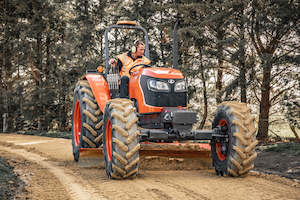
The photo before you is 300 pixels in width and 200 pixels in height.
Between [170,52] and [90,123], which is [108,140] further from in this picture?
[170,52]

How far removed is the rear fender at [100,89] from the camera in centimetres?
776

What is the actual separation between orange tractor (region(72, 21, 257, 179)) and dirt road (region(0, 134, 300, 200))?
0.31m

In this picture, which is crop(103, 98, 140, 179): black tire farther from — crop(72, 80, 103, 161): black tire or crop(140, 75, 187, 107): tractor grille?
crop(72, 80, 103, 161): black tire

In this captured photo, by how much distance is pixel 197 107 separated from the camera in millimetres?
16875

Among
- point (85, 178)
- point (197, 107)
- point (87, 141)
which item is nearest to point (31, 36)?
point (197, 107)

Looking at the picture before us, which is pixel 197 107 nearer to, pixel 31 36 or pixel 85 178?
pixel 85 178

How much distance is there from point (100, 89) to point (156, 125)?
172 centimetres

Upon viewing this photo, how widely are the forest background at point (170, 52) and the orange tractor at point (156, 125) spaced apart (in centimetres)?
593

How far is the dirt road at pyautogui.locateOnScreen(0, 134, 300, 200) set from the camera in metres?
5.08

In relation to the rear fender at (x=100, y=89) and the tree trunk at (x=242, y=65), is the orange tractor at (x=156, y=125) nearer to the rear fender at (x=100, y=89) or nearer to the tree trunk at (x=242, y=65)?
the rear fender at (x=100, y=89)

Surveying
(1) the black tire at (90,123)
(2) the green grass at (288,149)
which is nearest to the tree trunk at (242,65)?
(2) the green grass at (288,149)

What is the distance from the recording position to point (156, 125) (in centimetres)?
689

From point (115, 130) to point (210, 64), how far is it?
29.8 feet

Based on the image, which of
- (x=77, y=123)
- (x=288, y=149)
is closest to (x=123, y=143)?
(x=77, y=123)
